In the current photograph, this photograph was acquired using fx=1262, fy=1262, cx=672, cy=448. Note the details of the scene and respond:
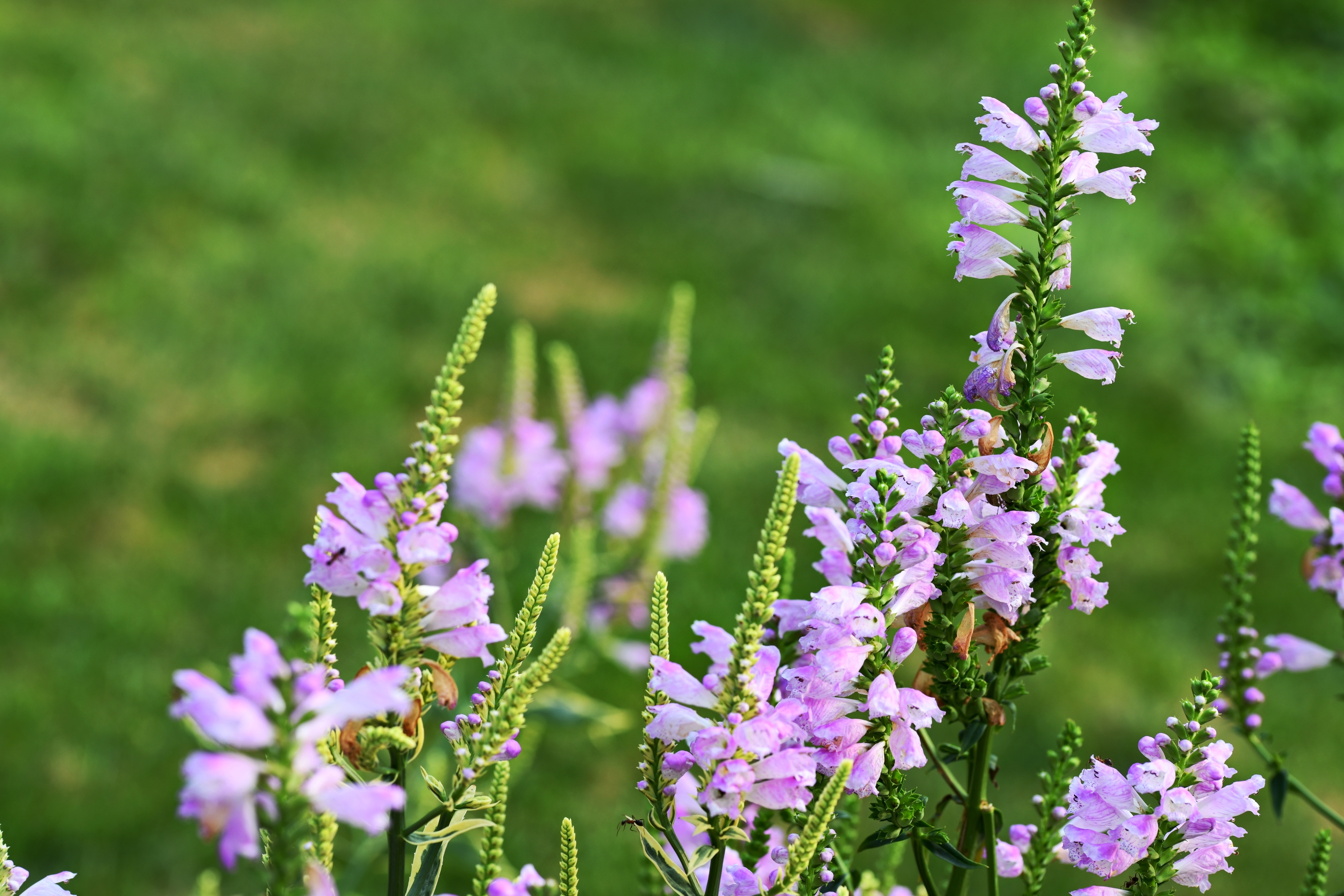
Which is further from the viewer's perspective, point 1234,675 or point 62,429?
point 62,429

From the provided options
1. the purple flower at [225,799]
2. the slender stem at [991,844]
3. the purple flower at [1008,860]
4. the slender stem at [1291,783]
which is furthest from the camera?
the slender stem at [1291,783]

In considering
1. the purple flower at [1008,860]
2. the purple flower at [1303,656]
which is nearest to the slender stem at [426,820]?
the purple flower at [1008,860]

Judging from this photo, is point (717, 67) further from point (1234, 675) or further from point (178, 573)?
point (1234, 675)

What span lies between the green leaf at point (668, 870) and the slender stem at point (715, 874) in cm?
2

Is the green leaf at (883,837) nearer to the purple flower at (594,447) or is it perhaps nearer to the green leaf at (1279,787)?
the green leaf at (1279,787)

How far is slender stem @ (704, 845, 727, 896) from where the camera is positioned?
3.51 feet

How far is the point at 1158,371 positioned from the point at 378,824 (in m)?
7.45

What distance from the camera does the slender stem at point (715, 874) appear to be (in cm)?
107

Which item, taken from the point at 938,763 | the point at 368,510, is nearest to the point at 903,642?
the point at 938,763

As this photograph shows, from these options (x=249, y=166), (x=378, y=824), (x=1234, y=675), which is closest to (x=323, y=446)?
(x=249, y=166)

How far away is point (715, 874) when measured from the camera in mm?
1072

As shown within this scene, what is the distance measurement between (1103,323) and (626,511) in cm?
213

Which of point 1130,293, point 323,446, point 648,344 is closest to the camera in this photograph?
point 323,446

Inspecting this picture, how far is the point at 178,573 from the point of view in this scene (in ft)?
15.5
